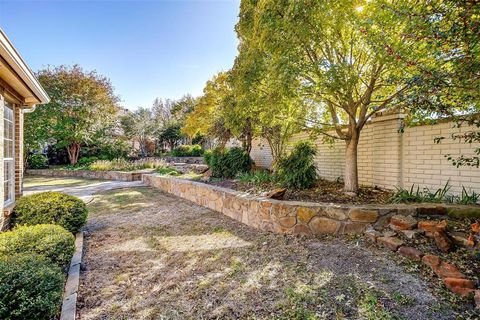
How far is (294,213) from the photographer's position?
159 inches

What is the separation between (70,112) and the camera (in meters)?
14.9

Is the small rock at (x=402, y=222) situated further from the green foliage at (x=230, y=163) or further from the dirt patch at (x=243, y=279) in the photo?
the green foliage at (x=230, y=163)

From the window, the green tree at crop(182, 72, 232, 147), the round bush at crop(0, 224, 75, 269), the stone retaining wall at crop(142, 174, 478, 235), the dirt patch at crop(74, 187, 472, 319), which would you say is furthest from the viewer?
the green tree at crop(182, 72, 232, 147)

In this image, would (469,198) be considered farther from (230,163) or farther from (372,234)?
(230,163)

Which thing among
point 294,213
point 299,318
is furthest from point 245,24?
point 299,318

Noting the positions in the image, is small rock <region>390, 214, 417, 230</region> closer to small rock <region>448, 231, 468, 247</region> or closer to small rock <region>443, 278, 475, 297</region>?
small rock <region>448, 231, 468, 247</region>

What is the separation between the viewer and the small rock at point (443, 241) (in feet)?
9.18

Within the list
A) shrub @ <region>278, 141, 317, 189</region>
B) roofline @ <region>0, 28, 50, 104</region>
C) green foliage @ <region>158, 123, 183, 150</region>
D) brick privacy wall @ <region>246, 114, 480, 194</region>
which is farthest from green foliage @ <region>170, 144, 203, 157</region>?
roofline @ <region>0, 28, 50, 104</region>

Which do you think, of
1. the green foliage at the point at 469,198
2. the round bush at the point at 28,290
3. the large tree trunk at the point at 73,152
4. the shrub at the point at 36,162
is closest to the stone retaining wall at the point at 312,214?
the green foliage at the point at 469,198

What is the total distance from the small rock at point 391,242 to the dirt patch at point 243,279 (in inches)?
5.1

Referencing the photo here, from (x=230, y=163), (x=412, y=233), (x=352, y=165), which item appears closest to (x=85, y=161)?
(x=230, y=163)

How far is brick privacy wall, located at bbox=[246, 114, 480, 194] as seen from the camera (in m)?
3.92

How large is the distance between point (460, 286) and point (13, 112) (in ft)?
22.2

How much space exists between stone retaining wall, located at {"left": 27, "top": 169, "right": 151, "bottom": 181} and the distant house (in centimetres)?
779
